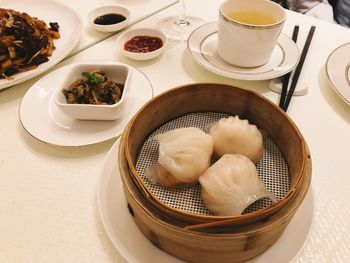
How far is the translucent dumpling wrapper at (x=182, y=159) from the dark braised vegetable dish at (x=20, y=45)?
0.78 metres

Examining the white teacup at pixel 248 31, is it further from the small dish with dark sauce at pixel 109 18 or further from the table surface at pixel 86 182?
the small dish with dark sauce at pixel 109 18

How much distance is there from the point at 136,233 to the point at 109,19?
3.85 ft

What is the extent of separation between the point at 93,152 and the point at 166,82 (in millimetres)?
441

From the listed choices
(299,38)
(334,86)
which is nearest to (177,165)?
(334,86)

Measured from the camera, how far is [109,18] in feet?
4.99

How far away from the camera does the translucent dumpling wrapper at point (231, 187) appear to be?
2.20ft

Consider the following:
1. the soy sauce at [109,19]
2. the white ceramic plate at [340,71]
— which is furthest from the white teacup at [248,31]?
the soy sauce at [109,19]

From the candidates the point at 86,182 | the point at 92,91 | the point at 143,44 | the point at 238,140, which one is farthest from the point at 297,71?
the point at 86,182

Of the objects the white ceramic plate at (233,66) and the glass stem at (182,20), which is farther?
the glass stem at (182,20)

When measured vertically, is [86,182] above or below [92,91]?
below

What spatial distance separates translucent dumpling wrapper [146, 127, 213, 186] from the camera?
735 mm

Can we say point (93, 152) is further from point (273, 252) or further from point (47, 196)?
point (273, 252)

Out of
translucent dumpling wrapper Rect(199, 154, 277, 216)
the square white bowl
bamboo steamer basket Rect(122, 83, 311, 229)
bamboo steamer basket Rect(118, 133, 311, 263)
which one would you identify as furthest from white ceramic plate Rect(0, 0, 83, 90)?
translucent dumpling wrapper Rect(199, 154, 277, 216)

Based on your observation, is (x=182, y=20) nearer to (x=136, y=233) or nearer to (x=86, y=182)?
(x=86, y=182)
